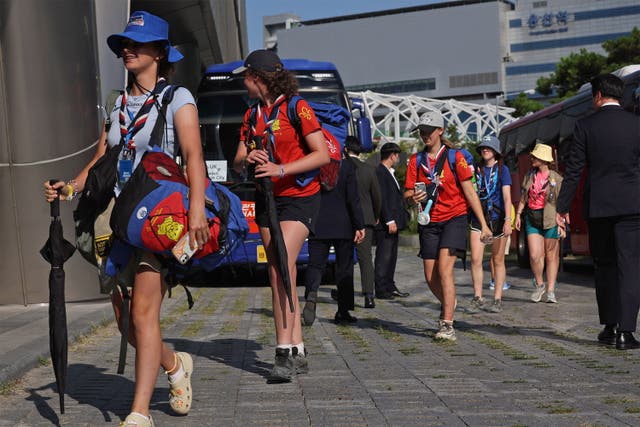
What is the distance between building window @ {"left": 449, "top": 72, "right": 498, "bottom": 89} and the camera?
154 m

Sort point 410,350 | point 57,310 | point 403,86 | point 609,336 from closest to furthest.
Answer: point 57,310
point 410,350
point 609,336
point 403,86

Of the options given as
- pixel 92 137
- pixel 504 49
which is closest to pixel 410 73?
pixel 504 49

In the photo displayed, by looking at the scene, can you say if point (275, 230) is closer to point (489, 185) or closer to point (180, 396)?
point (180, 396)

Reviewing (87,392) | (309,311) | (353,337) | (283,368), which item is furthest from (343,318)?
(87,392)

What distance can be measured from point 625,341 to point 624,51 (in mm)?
49083

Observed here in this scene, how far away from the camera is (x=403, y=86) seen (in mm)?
159875

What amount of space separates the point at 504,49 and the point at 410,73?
1420 centimetres

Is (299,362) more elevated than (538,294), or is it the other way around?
(299,362)

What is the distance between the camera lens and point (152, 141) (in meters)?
4.95

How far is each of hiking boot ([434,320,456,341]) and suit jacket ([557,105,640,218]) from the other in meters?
1.27

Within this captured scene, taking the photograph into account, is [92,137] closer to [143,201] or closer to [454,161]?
[454,161]

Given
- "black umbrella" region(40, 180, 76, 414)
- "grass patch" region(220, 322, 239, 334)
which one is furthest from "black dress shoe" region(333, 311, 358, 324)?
"black umbrella" region(40, 180, 76, 414)

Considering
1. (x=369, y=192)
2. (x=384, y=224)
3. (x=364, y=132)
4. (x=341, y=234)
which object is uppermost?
(x=364, y=132)

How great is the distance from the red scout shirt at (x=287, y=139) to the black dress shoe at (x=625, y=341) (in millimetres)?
2726
